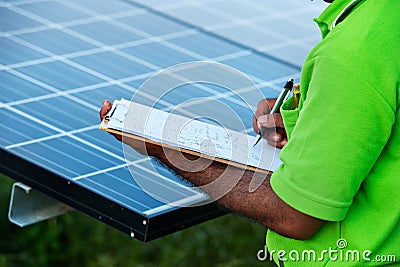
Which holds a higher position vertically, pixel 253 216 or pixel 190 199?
pixel 253 216

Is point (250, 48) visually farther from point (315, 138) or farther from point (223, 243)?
point (315, 138)

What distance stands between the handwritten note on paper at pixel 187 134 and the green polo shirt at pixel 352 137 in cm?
23

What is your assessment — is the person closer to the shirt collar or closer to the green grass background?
the shirt collar

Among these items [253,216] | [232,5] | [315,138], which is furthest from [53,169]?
[232,5]

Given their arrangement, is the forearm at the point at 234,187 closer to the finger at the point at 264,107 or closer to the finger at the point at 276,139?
the finger at the point at 276,139

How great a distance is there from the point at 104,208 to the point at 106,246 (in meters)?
2.61

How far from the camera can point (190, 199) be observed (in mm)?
2586

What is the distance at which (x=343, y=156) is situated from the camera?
192cm

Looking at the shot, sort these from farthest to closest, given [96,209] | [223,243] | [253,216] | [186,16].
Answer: [223,243], [186,16], [96,209], [253,216]

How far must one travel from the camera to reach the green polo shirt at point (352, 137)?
1.89 m

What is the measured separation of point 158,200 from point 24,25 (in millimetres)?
1452

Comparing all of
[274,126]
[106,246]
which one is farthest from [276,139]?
[106,246]

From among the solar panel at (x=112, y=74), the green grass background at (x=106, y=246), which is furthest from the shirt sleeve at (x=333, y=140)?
the green grass background at (x=106, y=246)

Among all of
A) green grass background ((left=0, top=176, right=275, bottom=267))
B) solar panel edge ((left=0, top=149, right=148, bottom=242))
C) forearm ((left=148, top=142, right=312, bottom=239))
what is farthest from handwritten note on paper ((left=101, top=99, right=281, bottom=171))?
green grass background ((left=0, top=176, right=275, bottom=267))
